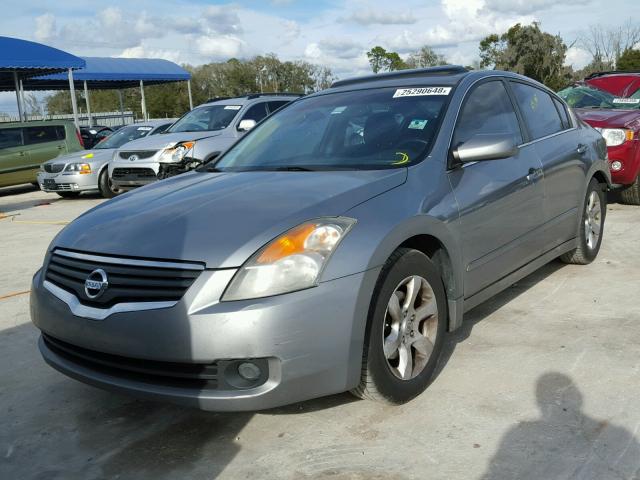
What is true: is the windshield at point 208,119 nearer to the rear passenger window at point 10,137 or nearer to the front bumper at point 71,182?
the front bumper at point 71,182

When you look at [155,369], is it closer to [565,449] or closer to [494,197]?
[565,449]

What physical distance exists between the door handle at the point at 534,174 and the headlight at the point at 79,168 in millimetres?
10053

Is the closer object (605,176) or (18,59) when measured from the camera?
(605,176)

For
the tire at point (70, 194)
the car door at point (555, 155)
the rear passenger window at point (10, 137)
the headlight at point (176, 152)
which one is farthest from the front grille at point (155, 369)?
the rear passenger window at point (10, 137)

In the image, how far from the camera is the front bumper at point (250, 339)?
2523 mm

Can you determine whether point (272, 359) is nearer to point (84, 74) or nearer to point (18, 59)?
A: point (18, 59)

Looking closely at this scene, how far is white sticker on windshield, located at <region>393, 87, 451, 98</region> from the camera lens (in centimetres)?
385

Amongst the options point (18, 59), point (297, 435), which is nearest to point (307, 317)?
point (297, 435)

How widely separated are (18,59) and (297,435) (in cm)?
2024

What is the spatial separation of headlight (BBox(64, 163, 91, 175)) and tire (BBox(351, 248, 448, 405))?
10499 millimetres

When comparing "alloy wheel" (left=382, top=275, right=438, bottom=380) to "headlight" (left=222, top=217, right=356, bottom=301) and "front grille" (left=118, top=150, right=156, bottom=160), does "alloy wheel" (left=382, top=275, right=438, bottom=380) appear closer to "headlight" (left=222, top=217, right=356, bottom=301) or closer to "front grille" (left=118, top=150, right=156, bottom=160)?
"headlight" (left=222, top=217, right=356, bottom=301)

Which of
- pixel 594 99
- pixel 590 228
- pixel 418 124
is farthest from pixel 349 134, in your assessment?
pixel 594 99

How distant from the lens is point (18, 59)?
19812mm

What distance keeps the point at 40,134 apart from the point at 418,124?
43.6 feet
